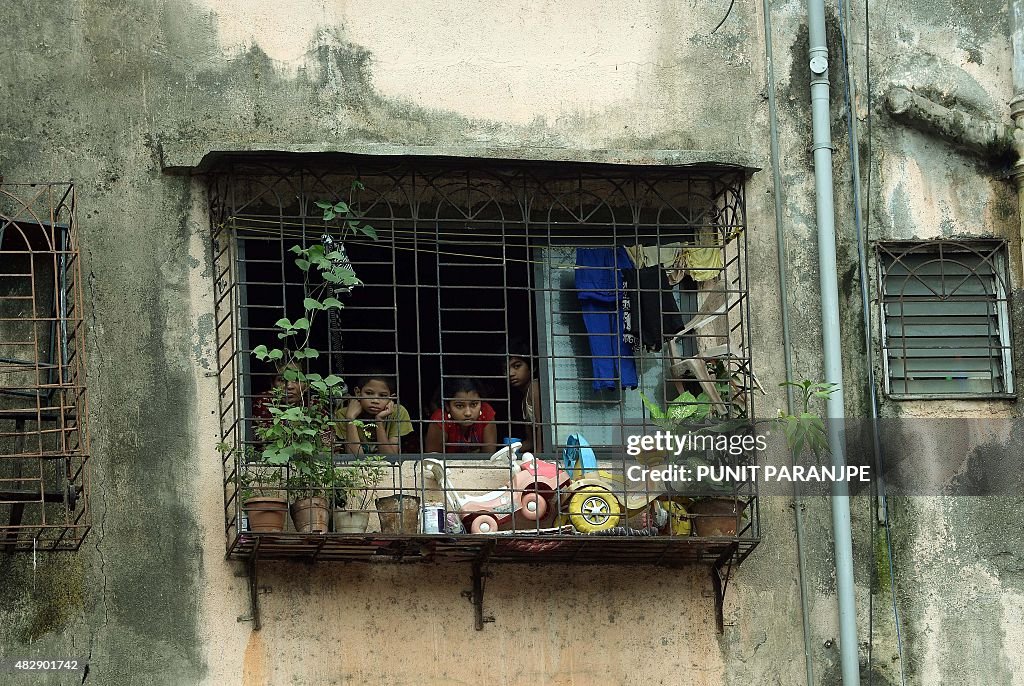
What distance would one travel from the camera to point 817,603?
8.45 metres

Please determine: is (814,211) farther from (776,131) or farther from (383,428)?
(383,428)

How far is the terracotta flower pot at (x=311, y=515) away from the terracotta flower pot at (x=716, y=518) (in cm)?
178

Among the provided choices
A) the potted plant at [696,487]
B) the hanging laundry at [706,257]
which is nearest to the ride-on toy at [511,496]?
the potted plant at [696,487]

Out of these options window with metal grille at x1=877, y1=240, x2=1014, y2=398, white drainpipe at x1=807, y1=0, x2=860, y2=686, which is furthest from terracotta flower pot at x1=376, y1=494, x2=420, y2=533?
window with metal grille at x1=877, y1=240, x2=1014, y2=398

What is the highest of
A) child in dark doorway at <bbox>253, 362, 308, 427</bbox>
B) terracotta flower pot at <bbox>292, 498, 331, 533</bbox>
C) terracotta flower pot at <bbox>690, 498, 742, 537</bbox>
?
child in dark doorway at <bbox>253, 362, 308, 427</bbox>

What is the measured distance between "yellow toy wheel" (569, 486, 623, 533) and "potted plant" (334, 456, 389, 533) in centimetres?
94

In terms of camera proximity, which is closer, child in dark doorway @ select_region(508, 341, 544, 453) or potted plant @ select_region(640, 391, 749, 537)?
potted plant @ select_region(640, 391, 749, 537)

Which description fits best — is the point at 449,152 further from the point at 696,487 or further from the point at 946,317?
the point at 946,317

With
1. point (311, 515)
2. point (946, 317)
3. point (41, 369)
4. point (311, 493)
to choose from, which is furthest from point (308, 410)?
point (946, 317)

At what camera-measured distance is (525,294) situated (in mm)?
9195

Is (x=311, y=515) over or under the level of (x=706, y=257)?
under

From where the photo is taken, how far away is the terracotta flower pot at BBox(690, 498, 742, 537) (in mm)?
8203

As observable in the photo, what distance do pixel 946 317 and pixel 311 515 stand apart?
3481 mm

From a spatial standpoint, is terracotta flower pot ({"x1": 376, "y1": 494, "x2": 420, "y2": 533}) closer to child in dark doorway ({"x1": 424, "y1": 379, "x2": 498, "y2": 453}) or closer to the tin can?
the tin can
